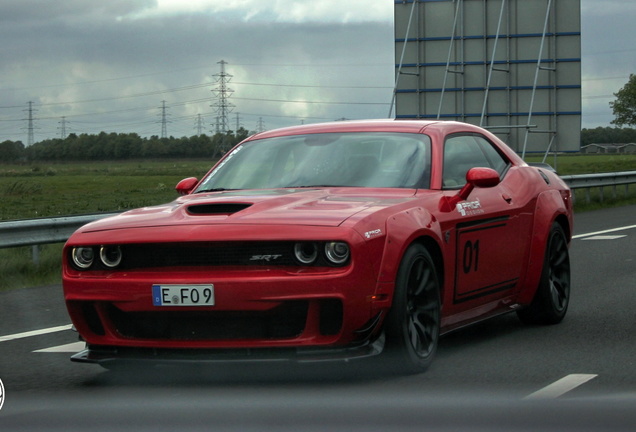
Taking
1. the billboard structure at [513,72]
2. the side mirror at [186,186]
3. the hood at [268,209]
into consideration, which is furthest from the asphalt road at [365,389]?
the billboard structure at [513,72]

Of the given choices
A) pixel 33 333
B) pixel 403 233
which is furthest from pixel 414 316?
pixel 33 333

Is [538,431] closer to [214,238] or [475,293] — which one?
[214,238]

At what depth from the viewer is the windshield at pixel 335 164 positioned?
678cm

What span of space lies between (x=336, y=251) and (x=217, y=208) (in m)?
0.83

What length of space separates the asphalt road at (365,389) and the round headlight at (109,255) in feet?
2.06

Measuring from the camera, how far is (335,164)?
22.7 feet

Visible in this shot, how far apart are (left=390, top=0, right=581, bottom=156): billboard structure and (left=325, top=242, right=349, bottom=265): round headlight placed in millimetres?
21805

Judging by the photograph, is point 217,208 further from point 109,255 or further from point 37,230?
point 37,230

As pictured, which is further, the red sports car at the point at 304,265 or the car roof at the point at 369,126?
the car roof at the point at 369,126

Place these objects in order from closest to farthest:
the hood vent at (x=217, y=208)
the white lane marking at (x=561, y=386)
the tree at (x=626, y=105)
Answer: the white lane marking at (x=561, y=386) → the hood vent at (x=217, y=208) → the tree at (x=626, y=105)

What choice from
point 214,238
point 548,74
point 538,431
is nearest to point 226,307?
point 214,238

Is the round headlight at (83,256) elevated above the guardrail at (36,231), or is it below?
above

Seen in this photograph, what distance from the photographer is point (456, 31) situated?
94.2 feet

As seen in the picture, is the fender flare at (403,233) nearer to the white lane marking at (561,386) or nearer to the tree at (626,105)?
the white lane marking at (561,386)
